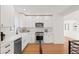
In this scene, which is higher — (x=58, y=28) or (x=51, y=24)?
(x=51, y=24)

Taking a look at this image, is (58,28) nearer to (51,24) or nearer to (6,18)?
(51,24)

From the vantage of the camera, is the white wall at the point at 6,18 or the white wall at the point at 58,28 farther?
the white wall at the point at 58,28

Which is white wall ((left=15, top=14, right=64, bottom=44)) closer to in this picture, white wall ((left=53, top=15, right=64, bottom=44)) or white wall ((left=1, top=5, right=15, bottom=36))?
white wall ((left=53, top=15, right=64, bottom=44))

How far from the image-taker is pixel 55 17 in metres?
8.73

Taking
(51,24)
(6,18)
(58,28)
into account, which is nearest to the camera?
(6,18)

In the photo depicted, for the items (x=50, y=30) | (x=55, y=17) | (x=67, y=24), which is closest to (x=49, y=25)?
(x=50, y=30)

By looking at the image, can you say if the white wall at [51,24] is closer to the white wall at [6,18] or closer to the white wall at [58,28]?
the white wall at [58,28]

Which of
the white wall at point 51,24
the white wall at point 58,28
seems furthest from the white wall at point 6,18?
the white wall at point 58,28

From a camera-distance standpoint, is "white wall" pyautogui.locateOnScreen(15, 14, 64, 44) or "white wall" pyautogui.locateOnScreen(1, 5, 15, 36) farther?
"white wall" pyautogui.locateOnScreen(15, 14, 64, 44)

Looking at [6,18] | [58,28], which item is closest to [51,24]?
[58,28]

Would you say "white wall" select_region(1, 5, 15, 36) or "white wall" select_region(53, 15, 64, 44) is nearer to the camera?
"white wall" select_region(1, 5, 15, 36)

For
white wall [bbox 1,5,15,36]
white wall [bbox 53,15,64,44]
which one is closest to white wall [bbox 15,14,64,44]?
white wall [bbox 53,15,64,44]
